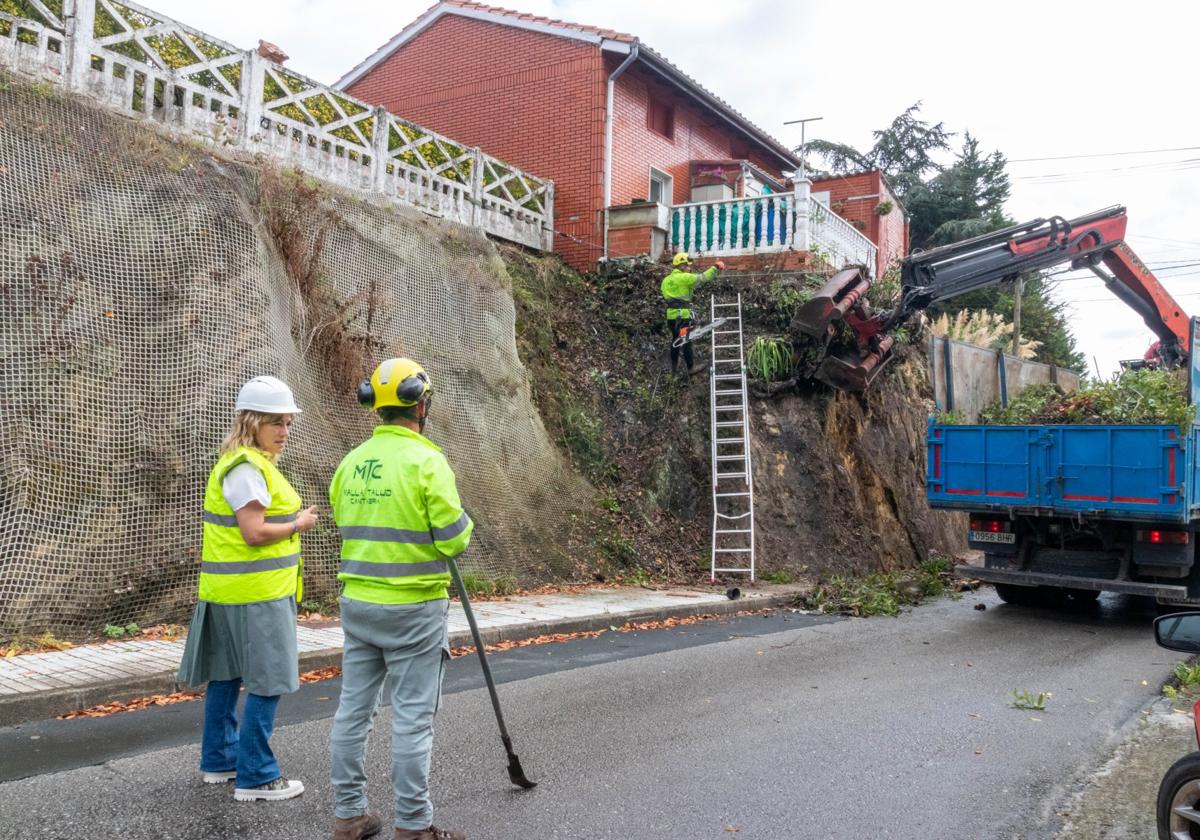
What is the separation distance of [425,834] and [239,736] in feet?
3.78

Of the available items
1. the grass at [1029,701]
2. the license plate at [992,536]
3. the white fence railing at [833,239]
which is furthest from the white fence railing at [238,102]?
the grass at [1029,701]

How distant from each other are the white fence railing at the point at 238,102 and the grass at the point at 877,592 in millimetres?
7731

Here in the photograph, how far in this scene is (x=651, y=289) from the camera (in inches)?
642

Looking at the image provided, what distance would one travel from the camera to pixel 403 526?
3.70m

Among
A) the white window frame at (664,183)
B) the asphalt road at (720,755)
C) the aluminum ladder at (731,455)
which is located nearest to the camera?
the asphalt road at (720,755)

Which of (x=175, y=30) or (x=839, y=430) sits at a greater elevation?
(x=175, y=30)

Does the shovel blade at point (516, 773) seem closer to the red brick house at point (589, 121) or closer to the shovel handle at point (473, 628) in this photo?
the shovel handle at point (473, 628)

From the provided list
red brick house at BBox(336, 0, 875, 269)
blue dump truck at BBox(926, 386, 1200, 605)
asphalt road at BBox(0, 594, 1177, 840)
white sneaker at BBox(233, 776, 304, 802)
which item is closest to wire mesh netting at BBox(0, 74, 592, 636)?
asphalt road at BBox(0, 594, 1177, 840)

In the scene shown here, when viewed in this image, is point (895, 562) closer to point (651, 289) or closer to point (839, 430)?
point (839, 430)

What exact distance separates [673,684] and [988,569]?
17.9 ft

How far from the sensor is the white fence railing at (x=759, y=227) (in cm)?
1616

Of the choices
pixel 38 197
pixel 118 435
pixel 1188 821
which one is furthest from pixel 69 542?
pixel 1188 821

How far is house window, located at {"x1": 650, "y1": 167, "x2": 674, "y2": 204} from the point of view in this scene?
65.4 feet

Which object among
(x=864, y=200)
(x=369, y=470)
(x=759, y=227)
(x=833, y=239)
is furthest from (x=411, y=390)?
(x=864, y=200)
